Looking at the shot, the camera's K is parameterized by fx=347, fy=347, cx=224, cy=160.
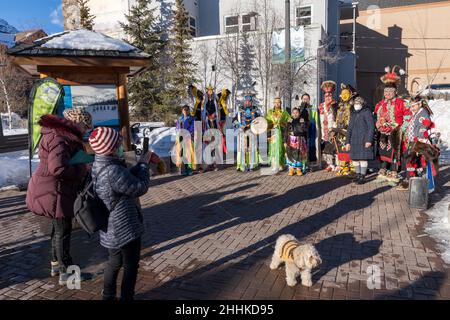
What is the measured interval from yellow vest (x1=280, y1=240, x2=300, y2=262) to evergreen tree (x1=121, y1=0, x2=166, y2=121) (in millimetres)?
18113

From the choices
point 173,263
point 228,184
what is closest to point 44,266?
point 173,263

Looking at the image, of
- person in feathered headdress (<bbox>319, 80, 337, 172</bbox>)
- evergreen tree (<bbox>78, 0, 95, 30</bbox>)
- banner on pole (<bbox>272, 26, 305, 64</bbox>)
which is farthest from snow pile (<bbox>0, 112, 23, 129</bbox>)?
person in feathered headdress (<bbox>319, 80, 337, 172</bbox>)

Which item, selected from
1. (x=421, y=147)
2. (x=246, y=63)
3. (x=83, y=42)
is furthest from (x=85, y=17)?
(x=421, y=147)

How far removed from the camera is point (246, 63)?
22.1 metres

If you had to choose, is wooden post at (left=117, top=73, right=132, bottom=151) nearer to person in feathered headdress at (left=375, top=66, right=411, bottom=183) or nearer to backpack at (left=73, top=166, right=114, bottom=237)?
backpack at (left=73, top=166, right=114, bottom=237)

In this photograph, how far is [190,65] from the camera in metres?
22.5

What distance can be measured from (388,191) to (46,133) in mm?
6287

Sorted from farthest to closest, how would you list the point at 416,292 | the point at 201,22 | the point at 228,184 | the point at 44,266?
the point at 201,22
the point at 228,184
the point at 44,266
the point at 416,292

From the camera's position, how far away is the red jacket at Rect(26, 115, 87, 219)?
3.35m

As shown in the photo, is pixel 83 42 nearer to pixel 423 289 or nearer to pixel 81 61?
pixel 81 61

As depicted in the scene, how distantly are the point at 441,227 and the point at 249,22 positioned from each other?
68.3 feet

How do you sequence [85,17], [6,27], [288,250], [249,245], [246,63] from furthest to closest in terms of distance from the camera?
[6,27], [85,17], [246,63], [249,245], [288,250]
